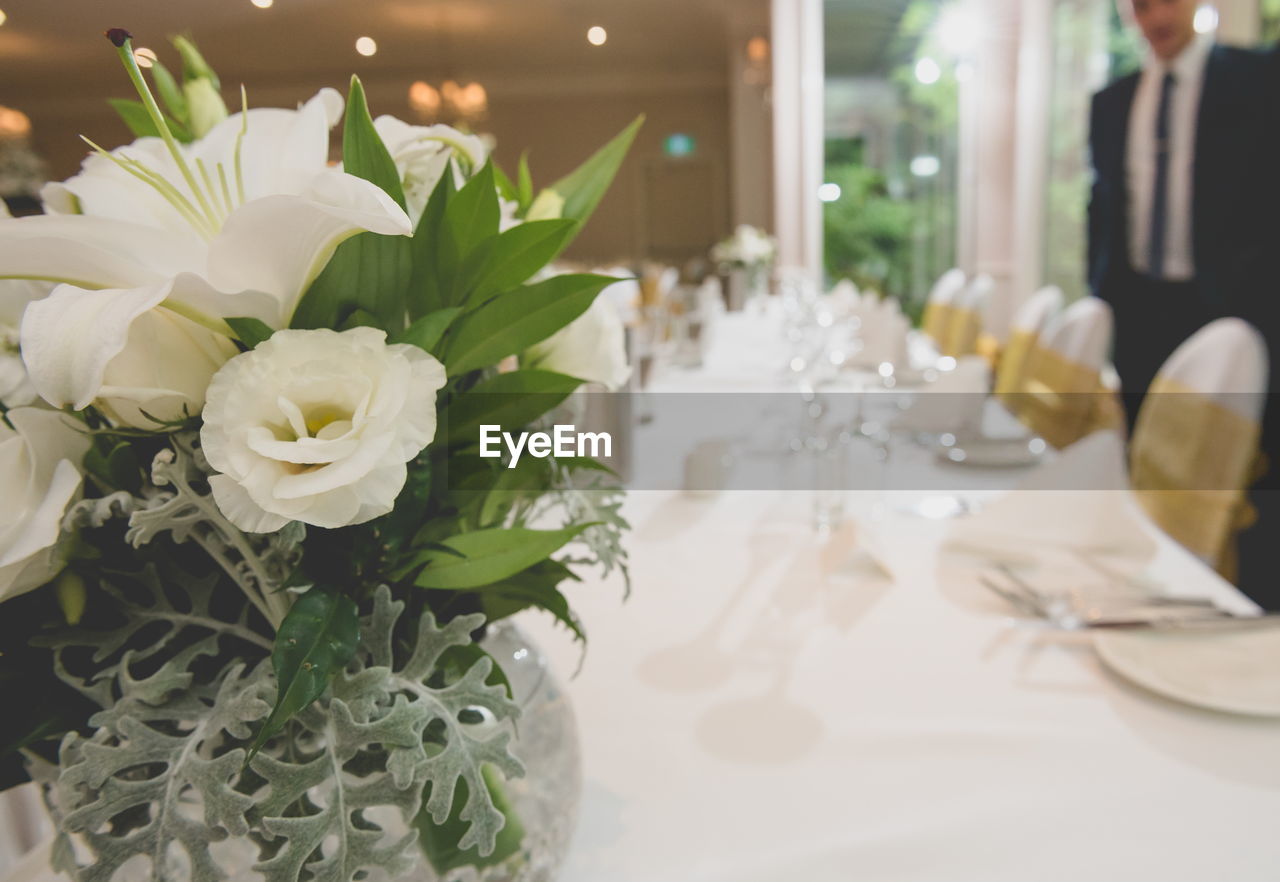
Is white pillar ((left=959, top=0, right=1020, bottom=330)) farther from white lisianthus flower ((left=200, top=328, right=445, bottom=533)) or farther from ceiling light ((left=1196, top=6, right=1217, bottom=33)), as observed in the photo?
white lisianthus flower ((left=200, top=328, right=445, bottom=533))

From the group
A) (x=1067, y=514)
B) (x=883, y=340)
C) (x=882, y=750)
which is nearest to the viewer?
(x=882, y=750)

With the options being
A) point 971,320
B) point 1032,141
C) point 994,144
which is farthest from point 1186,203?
point 994,144

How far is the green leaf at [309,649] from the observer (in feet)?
1.18

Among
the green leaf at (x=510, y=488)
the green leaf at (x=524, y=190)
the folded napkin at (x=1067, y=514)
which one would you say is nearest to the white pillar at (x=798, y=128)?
the folded napkin at (x=1067, y=514)

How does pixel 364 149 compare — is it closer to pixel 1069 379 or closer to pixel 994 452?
pixel 994 452

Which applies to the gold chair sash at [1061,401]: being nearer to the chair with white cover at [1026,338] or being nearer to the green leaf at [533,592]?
the chair with white cover at [1026,338]

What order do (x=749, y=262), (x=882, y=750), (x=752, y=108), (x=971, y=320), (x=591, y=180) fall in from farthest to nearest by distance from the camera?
(x=752, y=108) < (x=749, y=262) < (x=971, y=320) < (x=882, y=750) < (x=591, y=180)

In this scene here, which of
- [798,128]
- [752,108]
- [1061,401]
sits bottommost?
[1061,401]

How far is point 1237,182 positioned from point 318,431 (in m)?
3.58

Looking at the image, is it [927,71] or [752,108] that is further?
[752,108]

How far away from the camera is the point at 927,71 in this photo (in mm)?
6184

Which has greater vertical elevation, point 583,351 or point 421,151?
point 421,151

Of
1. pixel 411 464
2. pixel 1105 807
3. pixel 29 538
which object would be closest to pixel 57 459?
pixel 29 538

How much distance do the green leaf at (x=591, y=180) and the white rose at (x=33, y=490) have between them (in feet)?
0.96
